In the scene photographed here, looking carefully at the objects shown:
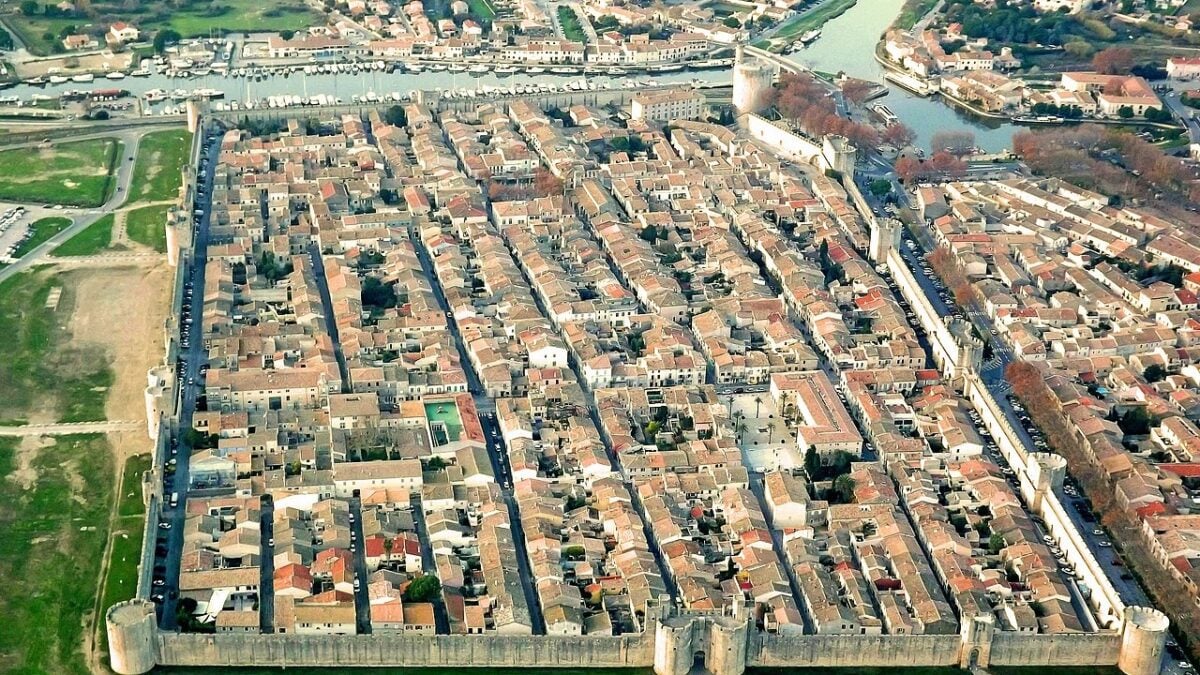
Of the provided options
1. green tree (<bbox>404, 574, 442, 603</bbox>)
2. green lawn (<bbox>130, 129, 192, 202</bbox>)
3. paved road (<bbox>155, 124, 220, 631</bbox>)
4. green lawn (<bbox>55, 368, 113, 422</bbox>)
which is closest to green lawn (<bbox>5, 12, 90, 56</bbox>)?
green lawn (<bbox>130, 129, 192, 202</bbox>)

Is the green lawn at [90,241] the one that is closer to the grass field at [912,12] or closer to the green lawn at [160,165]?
the green lawn at [160,165]

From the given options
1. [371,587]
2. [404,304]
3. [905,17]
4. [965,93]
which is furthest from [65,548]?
[905,17]

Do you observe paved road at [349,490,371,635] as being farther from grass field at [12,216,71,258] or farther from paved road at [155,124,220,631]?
grass field at [12,216,71,258]

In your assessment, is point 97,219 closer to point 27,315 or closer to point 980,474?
point 27,315

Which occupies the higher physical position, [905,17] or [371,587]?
[371,587]

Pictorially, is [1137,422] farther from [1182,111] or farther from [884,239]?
[1182,111]

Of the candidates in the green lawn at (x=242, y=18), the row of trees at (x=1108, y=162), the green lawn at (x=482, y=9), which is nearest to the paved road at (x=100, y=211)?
the green lawn at (x=242, y=18)

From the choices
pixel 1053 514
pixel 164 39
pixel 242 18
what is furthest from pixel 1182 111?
pixel 164 39
